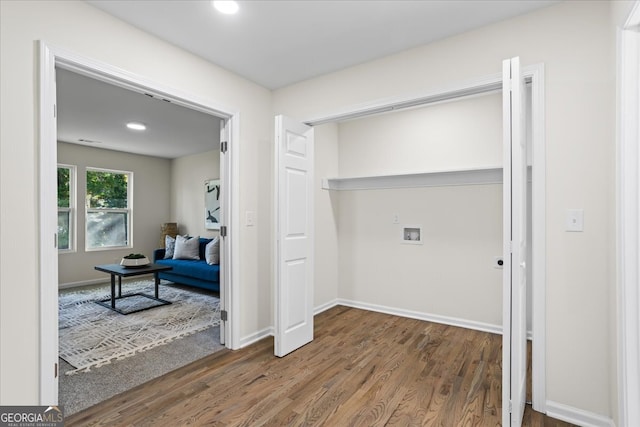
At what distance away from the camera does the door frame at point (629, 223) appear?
A: 1484 millimetres

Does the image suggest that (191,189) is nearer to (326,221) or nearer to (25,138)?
(326,221)

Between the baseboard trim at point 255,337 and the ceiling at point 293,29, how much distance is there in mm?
2506

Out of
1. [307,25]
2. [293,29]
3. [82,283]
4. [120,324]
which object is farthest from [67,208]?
[307,25]

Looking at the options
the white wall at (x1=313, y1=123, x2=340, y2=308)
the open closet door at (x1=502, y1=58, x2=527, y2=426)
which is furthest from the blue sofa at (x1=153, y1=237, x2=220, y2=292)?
the open closet door at (x1=502, y1=58, x2=527, y2=426)

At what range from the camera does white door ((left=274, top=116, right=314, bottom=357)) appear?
2.79m

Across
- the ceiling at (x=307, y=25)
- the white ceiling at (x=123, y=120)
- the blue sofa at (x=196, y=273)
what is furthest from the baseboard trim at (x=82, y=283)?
the ceiling at (x=307, y=25)

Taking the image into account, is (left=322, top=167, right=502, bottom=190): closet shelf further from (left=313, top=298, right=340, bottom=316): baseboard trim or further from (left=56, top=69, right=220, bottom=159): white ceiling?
(left=56, top=69, right=220, bottom=159): white ceiling

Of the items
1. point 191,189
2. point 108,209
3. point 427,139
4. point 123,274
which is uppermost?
point 427,139

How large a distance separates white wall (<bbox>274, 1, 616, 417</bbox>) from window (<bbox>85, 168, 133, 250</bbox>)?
6.70 m

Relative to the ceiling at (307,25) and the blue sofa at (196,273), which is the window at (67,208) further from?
the ceiling at (307,25)

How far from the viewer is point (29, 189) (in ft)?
5.68

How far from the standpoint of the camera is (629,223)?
1.52m

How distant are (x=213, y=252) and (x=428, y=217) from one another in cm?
346

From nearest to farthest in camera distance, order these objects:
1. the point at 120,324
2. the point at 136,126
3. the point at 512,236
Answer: the point at 512,236 → the point at 120,324 → the point at 136,126
